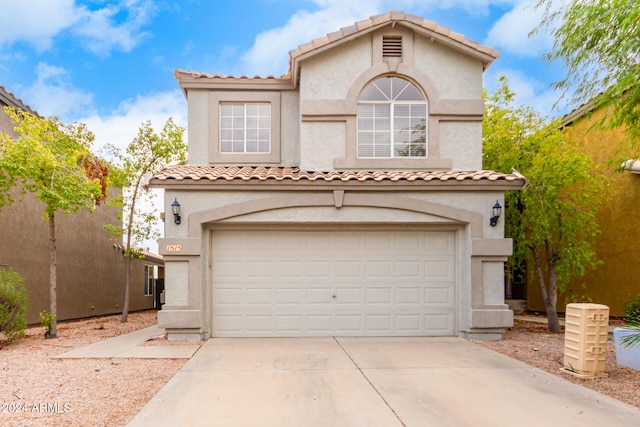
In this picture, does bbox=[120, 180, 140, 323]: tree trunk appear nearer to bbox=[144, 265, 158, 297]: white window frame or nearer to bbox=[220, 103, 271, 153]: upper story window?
bbox=[220, 103, 271, 153]: upper story window

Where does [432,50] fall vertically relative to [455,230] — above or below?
above

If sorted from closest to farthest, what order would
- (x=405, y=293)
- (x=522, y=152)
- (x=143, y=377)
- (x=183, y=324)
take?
1. (x=143, y=377)
2. (x=183, y=324)
3. (x=405, y=293)
4. (x=522, y=152)

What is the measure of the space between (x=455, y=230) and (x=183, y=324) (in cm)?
614

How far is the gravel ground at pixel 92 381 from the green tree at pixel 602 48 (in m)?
4.16

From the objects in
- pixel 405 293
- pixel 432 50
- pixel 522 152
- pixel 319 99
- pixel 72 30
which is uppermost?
pixel 72 30

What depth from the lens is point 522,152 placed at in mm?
11828

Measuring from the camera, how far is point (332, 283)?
10.1m

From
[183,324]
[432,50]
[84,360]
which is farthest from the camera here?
[432,50]

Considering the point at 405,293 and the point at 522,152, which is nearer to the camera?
the point at 405,293

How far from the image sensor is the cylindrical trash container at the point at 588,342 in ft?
22.5

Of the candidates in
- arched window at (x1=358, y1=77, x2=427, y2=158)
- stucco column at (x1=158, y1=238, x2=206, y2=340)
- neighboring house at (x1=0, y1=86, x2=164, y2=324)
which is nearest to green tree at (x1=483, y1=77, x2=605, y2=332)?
arched window at (x1=358, y1=77, x2=427, y2=158)

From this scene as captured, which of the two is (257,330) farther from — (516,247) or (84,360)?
(516,247)

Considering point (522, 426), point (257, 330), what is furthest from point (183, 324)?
point (522, 426)

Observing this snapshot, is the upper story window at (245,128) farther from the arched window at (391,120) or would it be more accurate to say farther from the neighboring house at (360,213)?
the arched window at (391,120)
